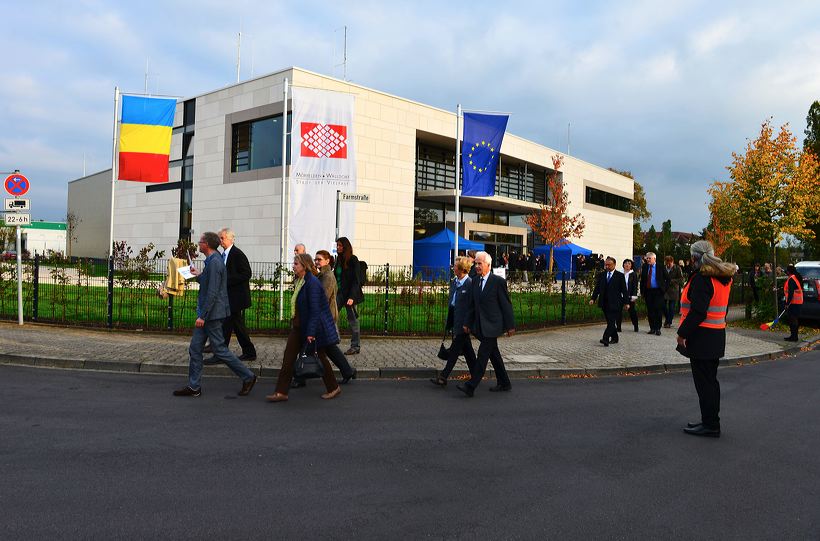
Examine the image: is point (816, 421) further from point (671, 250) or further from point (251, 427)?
point (671, 250)

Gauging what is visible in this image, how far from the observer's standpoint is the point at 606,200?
168ft

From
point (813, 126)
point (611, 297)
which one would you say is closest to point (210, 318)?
point (611, 297)

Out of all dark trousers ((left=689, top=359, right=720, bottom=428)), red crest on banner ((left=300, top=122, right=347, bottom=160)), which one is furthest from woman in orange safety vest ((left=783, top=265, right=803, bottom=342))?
red crest on banner ((left=300, top=122, right=347, bottom=160))

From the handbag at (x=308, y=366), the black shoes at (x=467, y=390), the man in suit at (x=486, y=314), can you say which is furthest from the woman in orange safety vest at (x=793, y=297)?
the handbag at (x=308, y=366)

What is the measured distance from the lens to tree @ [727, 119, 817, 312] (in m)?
16.8

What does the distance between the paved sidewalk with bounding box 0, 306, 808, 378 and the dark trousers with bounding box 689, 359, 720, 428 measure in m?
3.16

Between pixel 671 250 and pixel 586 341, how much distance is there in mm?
52176

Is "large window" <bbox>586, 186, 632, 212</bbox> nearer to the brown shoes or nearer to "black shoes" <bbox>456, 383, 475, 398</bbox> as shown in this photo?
"black shoes" <bbox>456, 383, 475, 398</bbox>

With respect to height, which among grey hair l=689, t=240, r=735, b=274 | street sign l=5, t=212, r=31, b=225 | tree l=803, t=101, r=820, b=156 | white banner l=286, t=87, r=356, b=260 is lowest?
grey hair l=689, t=240, r=735, b=274

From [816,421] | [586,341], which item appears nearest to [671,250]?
[586,341]

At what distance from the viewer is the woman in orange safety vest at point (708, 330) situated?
5559 mm

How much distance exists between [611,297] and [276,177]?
19.4m

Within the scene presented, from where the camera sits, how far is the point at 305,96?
495 inches

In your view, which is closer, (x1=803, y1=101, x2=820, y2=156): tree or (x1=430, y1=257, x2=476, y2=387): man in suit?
(x1=430, y1=257, x2=476, y2=387): man in suit
